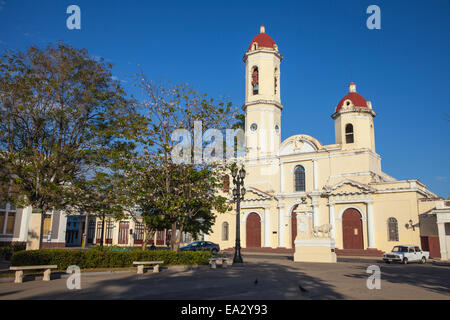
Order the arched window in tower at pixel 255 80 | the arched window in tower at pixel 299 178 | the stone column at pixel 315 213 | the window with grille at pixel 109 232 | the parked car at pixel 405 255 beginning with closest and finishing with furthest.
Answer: the parked car at pixel 405 255 → the stone column at pixel 315 213 → the arched window in tower at pixel 299 178 → the arched window in tower at pixel 255 80 → the window with grille at pixel 109 232

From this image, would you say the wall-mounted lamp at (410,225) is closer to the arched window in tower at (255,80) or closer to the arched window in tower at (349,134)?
the arched window in tower at (349,134)

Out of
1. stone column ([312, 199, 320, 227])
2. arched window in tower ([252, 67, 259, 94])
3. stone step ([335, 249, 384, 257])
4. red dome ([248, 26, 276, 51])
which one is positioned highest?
red dome ([248, 26, 276, 51])

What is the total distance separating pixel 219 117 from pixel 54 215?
21.2 meters

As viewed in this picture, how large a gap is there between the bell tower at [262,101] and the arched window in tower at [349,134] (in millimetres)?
7586

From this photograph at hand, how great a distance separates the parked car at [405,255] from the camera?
25.2 meters

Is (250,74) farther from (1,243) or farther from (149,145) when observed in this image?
(1,243)

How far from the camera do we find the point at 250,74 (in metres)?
42.4

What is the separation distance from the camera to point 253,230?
1592 inches

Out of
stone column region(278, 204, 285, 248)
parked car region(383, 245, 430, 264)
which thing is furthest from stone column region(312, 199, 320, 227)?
parked car region(383, 245, 430, 264)

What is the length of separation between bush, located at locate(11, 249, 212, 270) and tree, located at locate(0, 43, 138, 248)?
3.04 m

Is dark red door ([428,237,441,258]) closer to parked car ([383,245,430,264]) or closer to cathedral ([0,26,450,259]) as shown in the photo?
cathedral ([0,26,450,259])

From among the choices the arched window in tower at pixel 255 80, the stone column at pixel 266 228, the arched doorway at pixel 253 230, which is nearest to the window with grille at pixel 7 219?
the arched doorway at pixel 253 230

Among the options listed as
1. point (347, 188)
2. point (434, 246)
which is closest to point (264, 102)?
point (347, 188)

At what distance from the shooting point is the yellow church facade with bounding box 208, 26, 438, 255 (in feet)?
110
